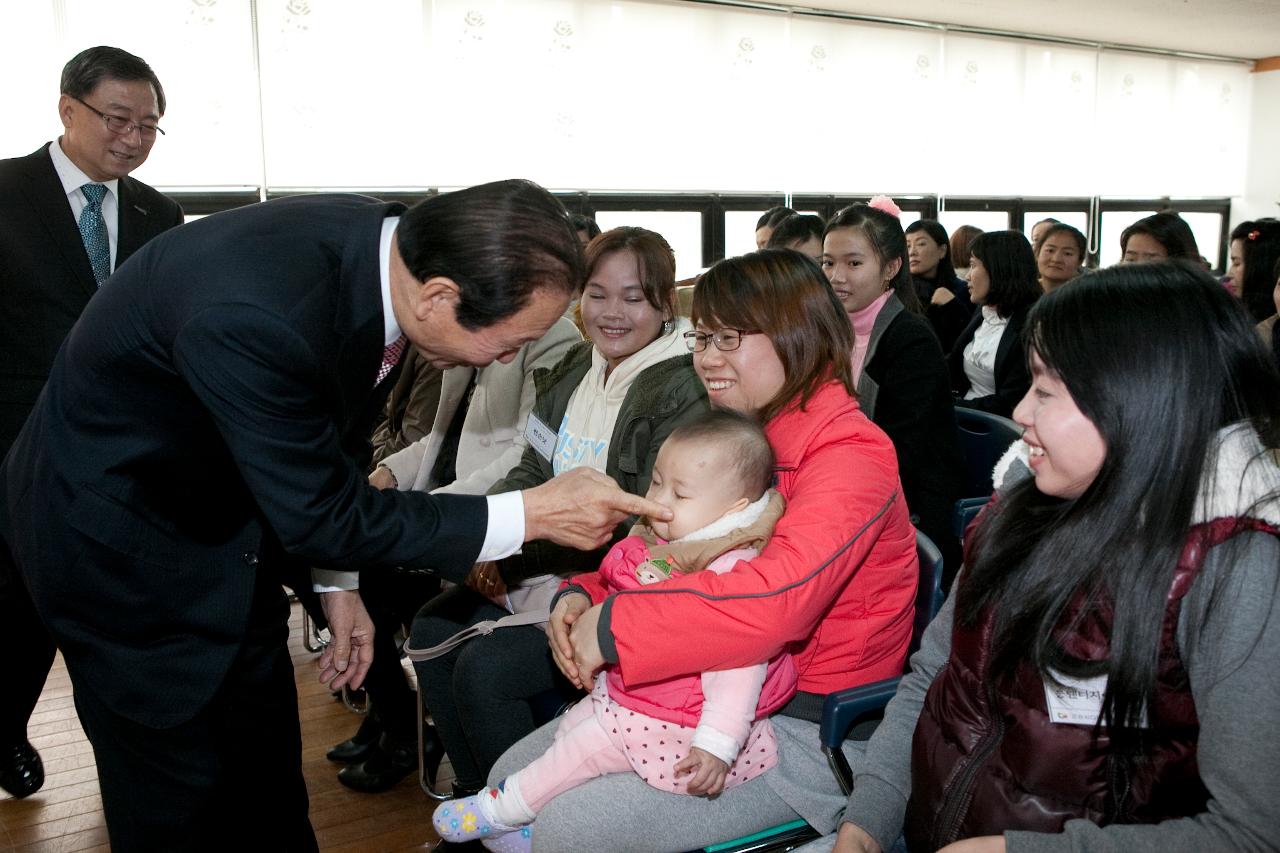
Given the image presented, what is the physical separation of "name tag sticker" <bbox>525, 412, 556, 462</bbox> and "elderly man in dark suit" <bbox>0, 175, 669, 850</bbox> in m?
0.79

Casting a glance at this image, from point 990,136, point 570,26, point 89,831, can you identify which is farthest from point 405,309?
point 990,136

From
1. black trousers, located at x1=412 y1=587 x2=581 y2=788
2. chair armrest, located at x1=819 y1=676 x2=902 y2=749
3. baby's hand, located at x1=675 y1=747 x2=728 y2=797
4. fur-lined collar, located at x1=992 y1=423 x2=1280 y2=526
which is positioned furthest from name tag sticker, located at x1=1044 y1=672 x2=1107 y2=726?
black trousers, located at x1=412 y1=587 x2=581 y2=788

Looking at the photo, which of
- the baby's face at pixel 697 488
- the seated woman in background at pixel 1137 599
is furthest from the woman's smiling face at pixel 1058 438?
the baby's face at pixel 697 488

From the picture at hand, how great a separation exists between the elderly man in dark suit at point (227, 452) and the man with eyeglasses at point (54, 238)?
4.67 feet

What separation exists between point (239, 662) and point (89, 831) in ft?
4.25

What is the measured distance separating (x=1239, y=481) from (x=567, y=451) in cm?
166

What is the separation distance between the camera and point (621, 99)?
277 inches

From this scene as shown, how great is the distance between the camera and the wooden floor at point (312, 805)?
2516mm

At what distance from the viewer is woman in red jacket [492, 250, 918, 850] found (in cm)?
146

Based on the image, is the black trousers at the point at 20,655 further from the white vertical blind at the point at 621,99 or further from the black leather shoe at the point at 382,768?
the white vertical blind at the point at 621,99

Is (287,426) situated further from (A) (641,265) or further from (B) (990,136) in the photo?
(B) (990,136)

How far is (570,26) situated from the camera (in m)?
6.78

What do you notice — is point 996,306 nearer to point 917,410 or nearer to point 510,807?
point 917,410

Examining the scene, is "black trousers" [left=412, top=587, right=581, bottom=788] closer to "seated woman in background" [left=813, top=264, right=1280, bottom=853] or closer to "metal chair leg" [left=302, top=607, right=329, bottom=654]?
"seated woman in background" [left=813, top=264, right=1280, bottom=853]
